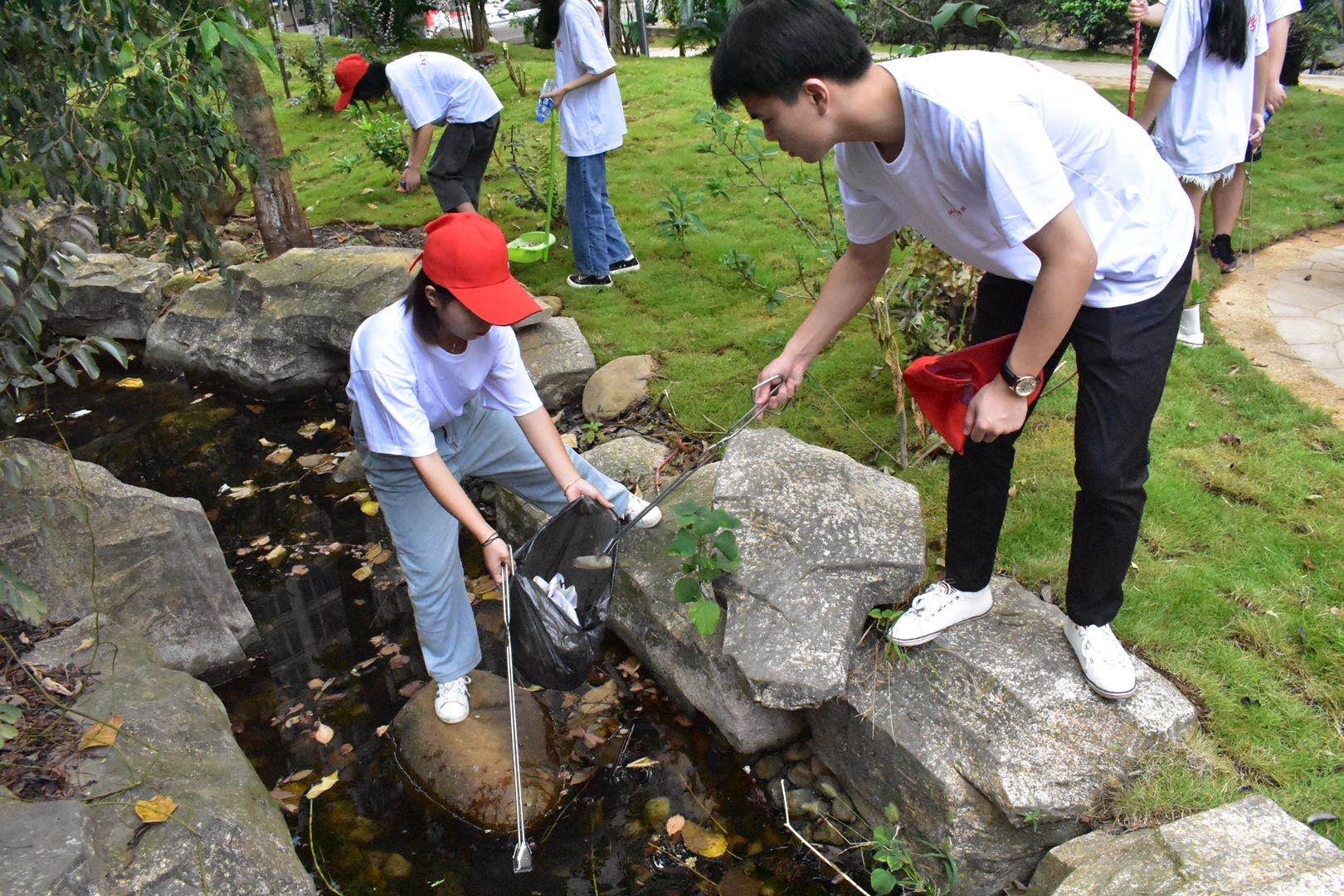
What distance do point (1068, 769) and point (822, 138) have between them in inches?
68.6

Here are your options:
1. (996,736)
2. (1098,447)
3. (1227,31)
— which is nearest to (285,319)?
(996,736)

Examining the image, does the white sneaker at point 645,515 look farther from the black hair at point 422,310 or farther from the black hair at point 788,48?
the black hair at point 788,48

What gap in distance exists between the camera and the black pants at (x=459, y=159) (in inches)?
216

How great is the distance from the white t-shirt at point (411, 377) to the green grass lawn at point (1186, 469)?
1.57 meters

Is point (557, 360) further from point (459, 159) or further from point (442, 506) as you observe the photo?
point (442, 506)

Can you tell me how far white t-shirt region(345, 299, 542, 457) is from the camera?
8.49 feet

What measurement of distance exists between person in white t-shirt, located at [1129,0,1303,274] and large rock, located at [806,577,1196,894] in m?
3.02

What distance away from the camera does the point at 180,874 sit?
2186 millimetres

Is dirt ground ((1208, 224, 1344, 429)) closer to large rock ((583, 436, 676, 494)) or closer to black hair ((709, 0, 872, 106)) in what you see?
large rock ((583, 436, 676, 494))

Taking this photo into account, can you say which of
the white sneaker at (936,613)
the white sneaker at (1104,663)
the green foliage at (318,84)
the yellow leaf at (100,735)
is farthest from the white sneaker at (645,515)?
the green foliage at (318,84)

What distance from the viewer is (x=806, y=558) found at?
295cm

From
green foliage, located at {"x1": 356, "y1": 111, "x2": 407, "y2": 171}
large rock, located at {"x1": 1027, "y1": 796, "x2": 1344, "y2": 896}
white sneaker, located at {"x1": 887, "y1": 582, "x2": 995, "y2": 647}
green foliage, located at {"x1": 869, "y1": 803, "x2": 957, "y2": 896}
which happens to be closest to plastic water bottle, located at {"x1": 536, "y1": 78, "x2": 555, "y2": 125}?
green foliage, located at {"x1": 356, "y1": 111, "x2": 407, "y2": 171}

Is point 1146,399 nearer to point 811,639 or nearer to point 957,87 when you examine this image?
point 957,87

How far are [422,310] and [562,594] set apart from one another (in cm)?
92
